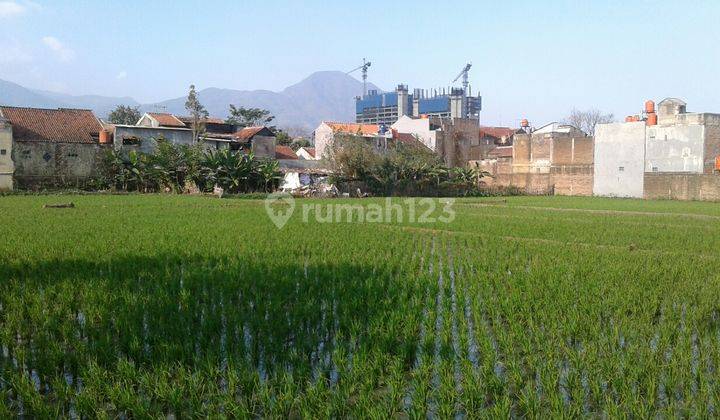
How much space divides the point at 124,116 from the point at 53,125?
2026 centimetres

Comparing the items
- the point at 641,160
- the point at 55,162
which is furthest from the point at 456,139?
the point at 55,162

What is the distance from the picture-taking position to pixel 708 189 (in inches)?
1251

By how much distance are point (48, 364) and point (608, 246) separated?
9.95m

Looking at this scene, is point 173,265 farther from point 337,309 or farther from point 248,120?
point 248,120

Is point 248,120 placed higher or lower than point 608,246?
higher

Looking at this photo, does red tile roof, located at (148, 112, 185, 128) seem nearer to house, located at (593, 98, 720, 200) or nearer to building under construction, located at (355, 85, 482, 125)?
house, located at (593, 98, 720, 200)

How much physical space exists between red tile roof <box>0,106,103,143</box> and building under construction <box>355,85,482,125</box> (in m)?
60.6

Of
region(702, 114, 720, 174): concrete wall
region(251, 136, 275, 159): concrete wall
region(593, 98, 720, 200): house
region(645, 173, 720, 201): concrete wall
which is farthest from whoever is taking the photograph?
region(251, 136, 275, 159): concrete wall

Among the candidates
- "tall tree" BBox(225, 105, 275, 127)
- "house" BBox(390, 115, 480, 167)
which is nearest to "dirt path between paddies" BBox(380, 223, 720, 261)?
"house" BBox(390, 115, 480, 167)

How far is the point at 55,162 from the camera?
29.7m

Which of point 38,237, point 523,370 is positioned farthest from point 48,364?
point 38,237

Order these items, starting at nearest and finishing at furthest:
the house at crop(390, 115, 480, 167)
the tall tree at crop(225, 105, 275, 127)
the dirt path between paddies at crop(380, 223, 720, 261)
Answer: the dirt path between paddies at crop(380, 223, 720, 261) → the house at crop(390, 115, 480, 167) → the tall tree at crop(225, 105, 275, 127)

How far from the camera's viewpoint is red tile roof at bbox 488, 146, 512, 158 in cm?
4853

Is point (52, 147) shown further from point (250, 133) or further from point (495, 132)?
point (495, 132)
